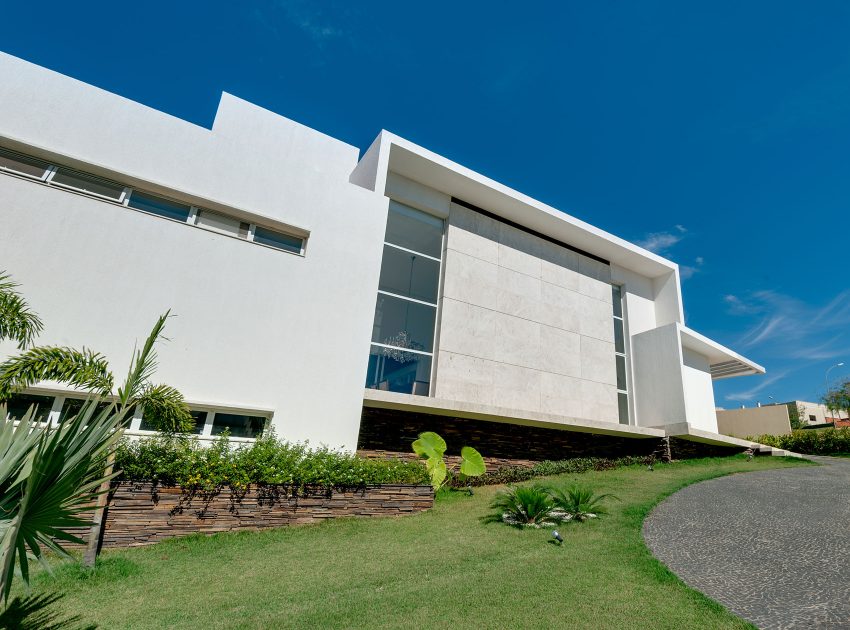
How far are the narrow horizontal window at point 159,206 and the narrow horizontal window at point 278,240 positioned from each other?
64.7 inches

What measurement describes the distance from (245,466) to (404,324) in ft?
23.0

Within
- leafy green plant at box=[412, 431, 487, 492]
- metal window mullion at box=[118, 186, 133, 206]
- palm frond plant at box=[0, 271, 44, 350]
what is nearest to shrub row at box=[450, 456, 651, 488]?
leafy green plant at box=[412, 431, 487, 492]

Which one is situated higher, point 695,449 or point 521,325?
point 521,325

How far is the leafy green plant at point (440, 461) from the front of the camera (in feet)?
36.2

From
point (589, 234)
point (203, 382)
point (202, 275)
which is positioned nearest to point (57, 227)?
point (202, 275)

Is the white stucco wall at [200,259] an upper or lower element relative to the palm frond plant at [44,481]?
upper

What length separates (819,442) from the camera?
2191cm

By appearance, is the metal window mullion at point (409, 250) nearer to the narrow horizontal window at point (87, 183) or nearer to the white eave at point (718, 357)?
the narrow horizontal window at point (87, 183)

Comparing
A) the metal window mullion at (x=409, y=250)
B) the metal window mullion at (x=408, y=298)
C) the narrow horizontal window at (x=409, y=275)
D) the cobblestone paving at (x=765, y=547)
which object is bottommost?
the cobblestone paving at (x=765, y=547)

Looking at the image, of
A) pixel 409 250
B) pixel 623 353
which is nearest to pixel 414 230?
pixel 409 250

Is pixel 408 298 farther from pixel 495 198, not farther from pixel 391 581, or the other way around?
pixel 391 581

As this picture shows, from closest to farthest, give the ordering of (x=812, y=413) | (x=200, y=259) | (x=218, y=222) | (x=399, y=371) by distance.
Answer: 1. (x=200, y=259)
2. (x=218, y=222)
3. (x=399, y=371)
4. (x=812, y=413)

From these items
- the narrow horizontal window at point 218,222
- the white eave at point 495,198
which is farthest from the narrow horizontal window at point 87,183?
the white eave at point 495,198

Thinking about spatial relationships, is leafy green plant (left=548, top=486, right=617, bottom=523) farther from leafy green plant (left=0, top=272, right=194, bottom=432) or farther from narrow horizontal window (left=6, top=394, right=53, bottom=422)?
narrow horizontal window (left=6, top=394, right=53, bottom=422)
